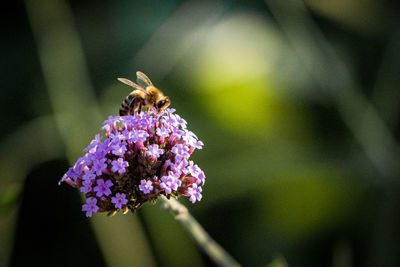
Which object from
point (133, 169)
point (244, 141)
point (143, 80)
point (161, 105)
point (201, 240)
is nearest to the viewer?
point (201, 240)

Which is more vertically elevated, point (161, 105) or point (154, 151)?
point (161, 105)

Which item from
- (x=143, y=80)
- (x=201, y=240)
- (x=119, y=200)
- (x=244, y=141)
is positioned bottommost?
(x=201, y=240)

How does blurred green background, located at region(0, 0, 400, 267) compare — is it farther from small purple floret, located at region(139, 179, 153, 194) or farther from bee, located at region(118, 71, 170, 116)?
small purple floret, located at region(139, 179, 153, 194)

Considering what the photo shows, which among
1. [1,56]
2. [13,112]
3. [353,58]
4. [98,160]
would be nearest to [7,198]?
[98,160]

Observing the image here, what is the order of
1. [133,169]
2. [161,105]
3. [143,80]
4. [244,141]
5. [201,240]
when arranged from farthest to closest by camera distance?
[244,141]
[143,80]
[161,105]
[133,169]
[201,240]

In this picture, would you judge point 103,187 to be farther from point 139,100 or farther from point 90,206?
point 139,100

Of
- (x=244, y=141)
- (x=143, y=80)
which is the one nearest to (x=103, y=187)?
(x=143, y=80)
